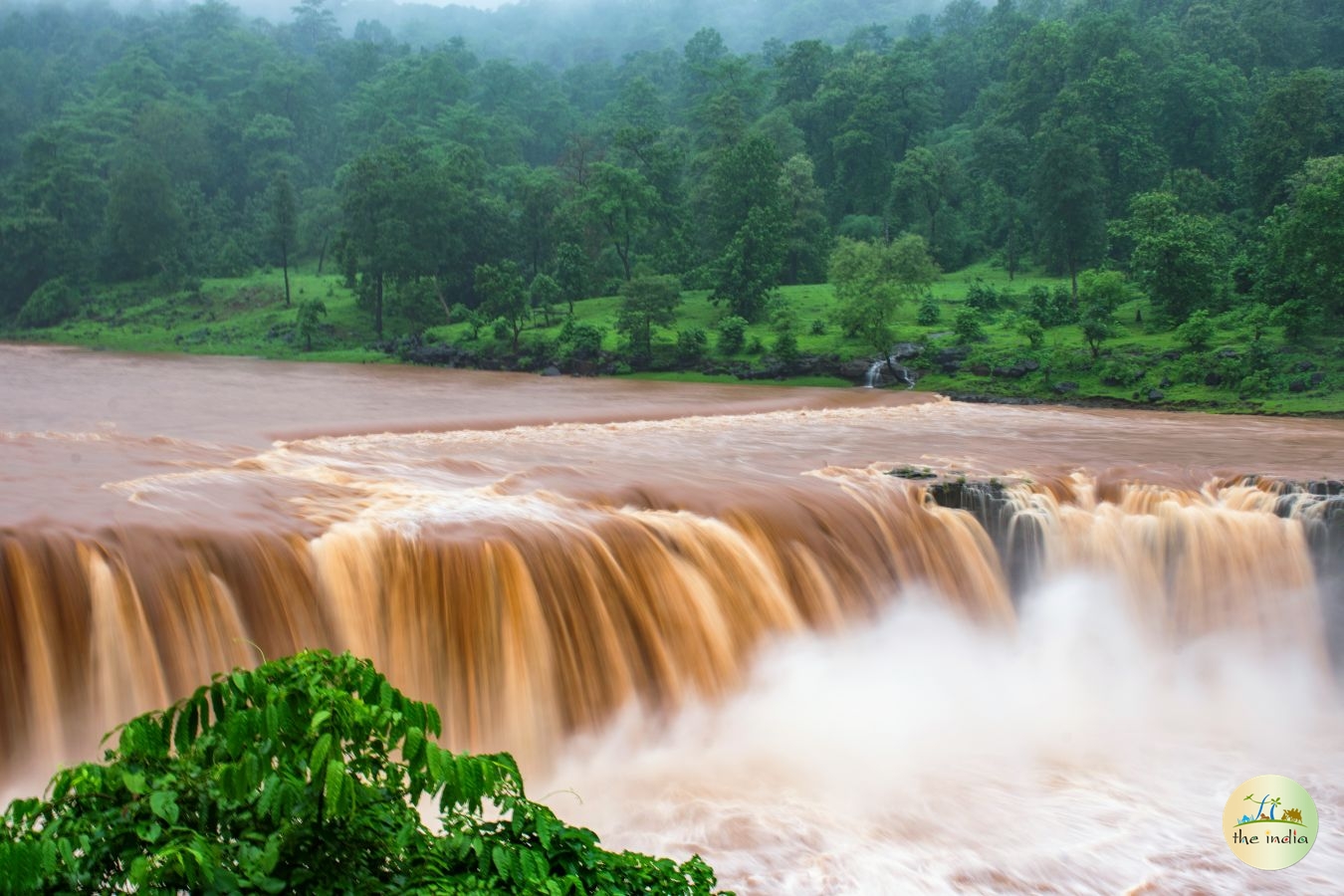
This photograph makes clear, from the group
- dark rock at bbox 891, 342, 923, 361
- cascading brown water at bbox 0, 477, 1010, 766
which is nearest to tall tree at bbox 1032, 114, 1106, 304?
dark rock at bbox 891, 342, 923, 361

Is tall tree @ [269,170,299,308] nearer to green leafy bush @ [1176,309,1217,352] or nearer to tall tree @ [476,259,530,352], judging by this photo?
tall tree @ [476,259,530,352]

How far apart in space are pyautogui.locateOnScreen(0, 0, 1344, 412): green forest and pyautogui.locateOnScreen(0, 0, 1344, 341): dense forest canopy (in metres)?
0.15

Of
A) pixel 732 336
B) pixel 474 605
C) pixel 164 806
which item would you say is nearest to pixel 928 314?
pixel 732 336

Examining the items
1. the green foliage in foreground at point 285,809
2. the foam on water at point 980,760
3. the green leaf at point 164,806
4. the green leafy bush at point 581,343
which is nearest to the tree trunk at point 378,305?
the green leafy bush at point 581,343

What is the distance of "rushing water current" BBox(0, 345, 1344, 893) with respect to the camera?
823cm

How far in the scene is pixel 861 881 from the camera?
7656 mm

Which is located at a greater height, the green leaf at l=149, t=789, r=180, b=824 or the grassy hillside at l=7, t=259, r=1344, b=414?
the grassy hillside at l=7, t=259, r=1344, b=414

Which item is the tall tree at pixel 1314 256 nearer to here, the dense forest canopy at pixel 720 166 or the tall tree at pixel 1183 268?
the dense forest canopy at pixel 720 166

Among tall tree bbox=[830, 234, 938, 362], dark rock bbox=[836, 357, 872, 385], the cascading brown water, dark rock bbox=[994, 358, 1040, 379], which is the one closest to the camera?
the cascading brown water

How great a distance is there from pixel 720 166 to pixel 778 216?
335 centimetres

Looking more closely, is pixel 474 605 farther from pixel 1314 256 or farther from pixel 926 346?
pixel 1314 256

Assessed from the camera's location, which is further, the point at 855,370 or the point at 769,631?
the point at 855,370

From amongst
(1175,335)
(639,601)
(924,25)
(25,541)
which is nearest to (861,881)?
(639,601)

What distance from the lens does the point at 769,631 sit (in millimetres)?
10883
